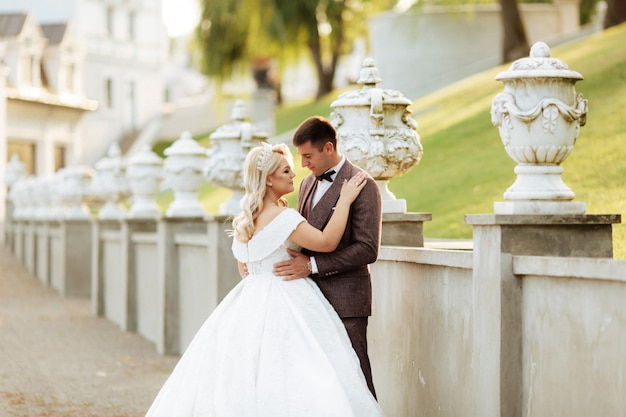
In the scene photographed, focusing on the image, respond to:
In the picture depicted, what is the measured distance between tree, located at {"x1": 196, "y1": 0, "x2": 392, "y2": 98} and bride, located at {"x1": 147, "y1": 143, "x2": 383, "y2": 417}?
3300 cm

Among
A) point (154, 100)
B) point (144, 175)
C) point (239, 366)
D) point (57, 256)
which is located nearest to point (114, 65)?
point (154, 100)

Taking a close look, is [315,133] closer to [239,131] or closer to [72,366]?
[239,131]

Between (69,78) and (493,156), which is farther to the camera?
(69,78)

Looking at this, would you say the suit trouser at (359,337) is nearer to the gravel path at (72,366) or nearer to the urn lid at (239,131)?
the gravel path at (72,366)

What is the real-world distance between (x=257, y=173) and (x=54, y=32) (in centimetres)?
4962

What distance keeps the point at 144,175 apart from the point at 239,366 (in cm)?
1165

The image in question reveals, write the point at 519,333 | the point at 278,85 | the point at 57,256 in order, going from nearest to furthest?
the point at 519,333, the point at 57,256, the point at 278,85

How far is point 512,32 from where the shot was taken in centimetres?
3008

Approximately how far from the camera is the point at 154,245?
16.6 m

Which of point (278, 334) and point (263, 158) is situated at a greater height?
point (263, 158)

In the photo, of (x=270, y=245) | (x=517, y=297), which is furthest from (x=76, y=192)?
(x=517, y=297)

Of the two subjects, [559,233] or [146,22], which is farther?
[146,22]

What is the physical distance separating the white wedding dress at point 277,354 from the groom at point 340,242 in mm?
87

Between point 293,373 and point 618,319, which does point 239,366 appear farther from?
point 618,319
